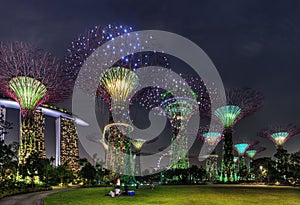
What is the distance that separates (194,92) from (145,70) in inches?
795

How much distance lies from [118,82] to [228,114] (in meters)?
24.0

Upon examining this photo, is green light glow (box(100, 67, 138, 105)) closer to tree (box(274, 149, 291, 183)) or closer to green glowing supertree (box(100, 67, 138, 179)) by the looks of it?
green glowing supertree (box(100, 67, 138, 179))

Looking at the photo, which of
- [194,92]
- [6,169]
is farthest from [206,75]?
[6,169]

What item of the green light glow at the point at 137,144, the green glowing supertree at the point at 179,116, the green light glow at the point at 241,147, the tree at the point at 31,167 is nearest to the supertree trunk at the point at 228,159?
the green glowing supertree at the point at 179,116

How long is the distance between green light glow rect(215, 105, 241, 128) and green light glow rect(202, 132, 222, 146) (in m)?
19.1

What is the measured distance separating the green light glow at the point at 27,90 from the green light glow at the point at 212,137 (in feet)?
130

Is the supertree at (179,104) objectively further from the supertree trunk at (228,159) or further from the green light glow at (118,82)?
the green light glow at (118,82)

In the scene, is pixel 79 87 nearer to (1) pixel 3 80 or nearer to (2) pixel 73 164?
(1) pixel 3 80

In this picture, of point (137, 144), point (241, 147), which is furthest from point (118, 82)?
point (241, 147)

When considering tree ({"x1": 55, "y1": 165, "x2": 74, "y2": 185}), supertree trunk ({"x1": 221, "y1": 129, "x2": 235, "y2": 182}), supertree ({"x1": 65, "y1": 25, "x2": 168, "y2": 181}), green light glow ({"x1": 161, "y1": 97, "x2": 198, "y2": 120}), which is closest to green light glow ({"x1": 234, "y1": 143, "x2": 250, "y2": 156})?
supertree trunk ({"x1": 221, "y1": 129, "x2": 235, "y2": 182})

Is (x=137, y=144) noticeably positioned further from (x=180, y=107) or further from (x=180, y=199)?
(x=180, y=199)

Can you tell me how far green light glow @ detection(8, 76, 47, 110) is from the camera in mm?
35250

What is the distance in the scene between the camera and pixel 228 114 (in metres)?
47.8

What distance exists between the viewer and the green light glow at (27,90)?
35.2 m
